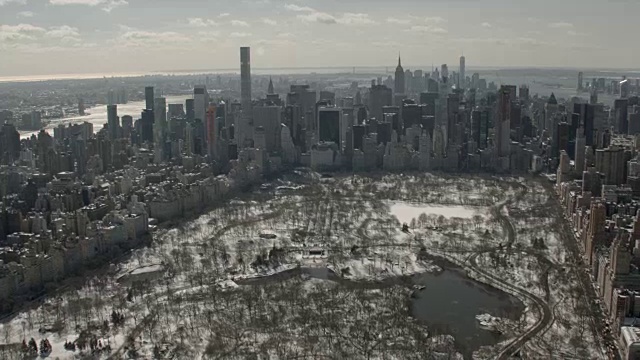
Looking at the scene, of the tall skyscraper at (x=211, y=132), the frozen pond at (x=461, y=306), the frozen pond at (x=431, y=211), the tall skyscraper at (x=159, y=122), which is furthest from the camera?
the tall skyscraper at (x=159, y=122)

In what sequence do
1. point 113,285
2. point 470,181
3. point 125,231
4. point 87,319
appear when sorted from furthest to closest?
point 470,181 → point 125,231 → point 113,285 → point 87,319

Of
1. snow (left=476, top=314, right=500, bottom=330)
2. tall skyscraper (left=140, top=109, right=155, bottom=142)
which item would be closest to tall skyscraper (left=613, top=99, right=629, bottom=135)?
tall skyscraper (left=140, top=109, right=155, bottom=142)

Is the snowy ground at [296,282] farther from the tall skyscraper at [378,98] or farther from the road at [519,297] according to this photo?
the tall skyscraper at [378,98]

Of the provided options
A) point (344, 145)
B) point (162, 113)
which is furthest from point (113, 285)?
point (162, 113)

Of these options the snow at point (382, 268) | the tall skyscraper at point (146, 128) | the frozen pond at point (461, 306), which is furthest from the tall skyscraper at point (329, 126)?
the frozen pond at point (461, 306)

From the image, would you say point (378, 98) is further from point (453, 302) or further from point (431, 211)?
point (453, 302)

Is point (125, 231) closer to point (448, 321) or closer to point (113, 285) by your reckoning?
point (113, 285)

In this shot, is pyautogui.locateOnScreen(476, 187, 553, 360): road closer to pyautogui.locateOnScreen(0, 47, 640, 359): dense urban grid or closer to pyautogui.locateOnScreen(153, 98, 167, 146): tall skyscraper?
pyautogui.locateOnScreen(0, 47, 640, 359): dense urban grid
